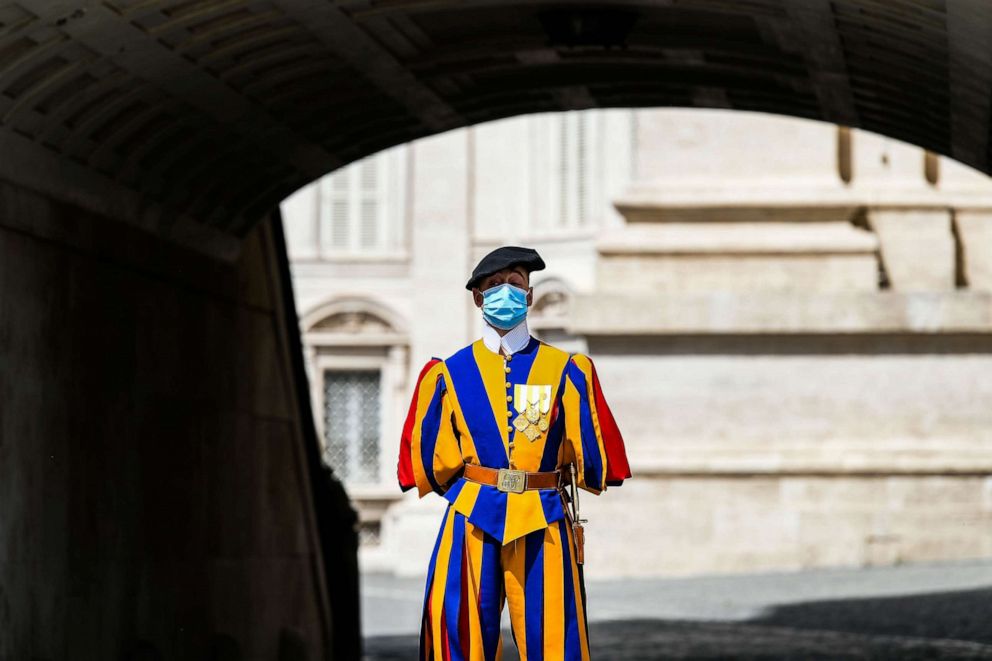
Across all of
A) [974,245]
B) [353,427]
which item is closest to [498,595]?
[974,245]

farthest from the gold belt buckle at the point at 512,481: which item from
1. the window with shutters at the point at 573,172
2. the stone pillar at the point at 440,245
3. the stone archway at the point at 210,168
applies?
the stone pillar at the point at 440,245

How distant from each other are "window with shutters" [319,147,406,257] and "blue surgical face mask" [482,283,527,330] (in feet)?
97.2

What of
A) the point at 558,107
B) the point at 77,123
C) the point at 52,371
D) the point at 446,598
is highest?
the point at 558,107

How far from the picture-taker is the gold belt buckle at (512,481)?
721 centimetres

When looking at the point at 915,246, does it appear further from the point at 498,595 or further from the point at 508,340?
the point at 498,595

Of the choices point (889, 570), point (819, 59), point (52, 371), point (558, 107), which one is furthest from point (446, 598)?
point (889, 570)

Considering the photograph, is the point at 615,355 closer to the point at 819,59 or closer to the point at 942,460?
the point at 942,460

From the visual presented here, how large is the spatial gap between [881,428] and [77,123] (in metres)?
14.4

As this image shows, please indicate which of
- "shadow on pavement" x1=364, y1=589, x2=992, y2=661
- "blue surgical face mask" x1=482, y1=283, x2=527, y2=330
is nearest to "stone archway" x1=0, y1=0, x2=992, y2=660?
"blue surgical face mask" x1=482, y1=283, x2=527, y2=330

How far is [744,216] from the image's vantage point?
23656 mm

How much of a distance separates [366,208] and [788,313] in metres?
15.6

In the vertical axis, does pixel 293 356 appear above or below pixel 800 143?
below

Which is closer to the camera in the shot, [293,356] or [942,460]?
[293,356]

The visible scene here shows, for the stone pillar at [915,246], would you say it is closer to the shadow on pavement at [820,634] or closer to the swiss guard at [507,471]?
the shadow on pavement at [820,634]
